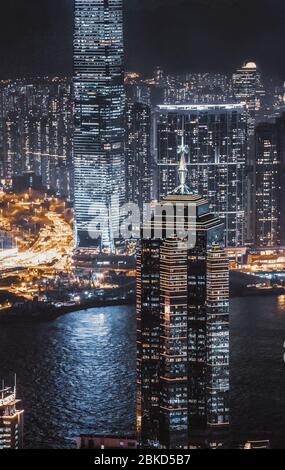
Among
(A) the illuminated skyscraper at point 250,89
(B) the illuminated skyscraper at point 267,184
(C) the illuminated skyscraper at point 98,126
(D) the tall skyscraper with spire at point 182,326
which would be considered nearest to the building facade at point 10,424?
(D) the tall skyscraper with spire at point 182,326

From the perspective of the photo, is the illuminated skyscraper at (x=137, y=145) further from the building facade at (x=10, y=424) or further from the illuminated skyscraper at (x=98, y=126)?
the building facade at (x=10, y=424)

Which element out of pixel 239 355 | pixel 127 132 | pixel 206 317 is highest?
pixel 127 132

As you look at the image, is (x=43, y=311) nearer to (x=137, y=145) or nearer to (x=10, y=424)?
(x=137, y=145)

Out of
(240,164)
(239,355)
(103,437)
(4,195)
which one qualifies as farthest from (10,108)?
(103,437)

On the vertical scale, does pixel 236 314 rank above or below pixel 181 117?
below

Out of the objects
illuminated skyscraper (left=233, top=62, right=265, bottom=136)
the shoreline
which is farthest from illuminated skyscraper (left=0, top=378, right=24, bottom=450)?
illuminated skyscraper (left=233, top=62, right=265, bottom=136)

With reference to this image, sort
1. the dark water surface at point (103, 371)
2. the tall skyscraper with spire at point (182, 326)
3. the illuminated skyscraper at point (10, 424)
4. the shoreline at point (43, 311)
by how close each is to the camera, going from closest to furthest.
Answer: the illuminated skyscraper at point (10, 424), the tall skyscraper with spire at point (182, 326), the dark water surface at point (103, 371), the shoreline at point (43, 311)

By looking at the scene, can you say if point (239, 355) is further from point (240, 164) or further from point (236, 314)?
point (240, 164)
